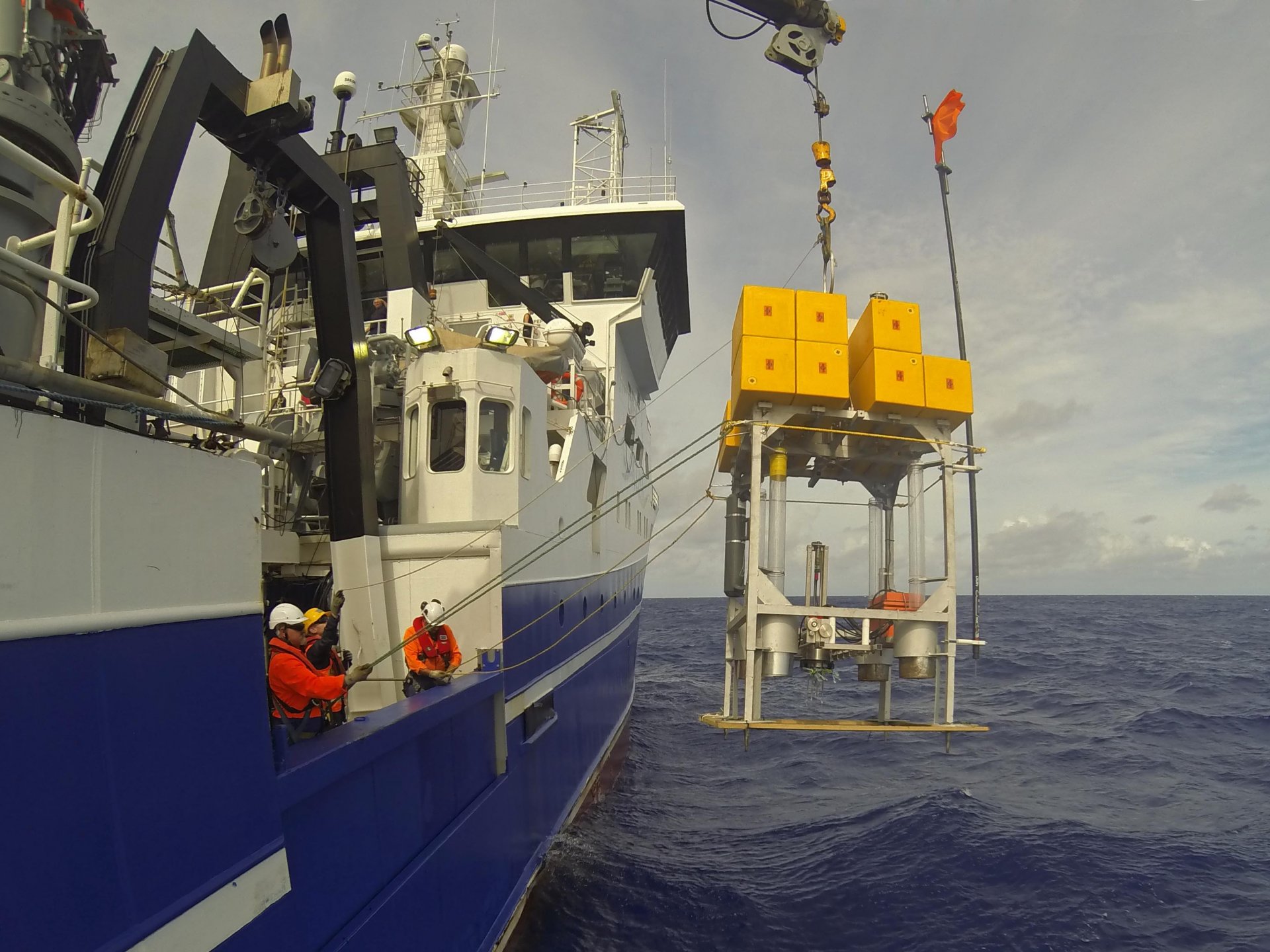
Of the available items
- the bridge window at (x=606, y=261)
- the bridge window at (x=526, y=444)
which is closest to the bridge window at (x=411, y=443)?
the bridge window at (x=526, y=444)

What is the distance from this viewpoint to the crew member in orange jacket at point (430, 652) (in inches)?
214

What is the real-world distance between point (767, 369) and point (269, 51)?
4.71 meters

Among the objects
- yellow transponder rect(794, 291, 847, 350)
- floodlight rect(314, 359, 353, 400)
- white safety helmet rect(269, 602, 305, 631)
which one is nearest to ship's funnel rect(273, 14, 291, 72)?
floodlight rect(314, 359, 353, 400)

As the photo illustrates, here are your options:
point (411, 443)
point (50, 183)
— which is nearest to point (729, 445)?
point (411, 443)

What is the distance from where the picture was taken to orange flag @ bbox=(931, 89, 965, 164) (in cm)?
814

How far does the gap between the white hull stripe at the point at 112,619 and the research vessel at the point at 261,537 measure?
0.03 ft

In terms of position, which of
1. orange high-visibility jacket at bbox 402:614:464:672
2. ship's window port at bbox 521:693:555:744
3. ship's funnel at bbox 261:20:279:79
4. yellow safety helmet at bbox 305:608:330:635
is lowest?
ship's window port at bbox 521:693:555:744

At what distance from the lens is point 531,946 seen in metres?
6.73

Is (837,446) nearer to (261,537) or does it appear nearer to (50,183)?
(261,537)

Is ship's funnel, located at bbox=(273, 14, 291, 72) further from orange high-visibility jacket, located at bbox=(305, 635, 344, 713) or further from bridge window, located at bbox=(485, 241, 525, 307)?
bridge window, located at bbox=(485, 241, 525, 307)

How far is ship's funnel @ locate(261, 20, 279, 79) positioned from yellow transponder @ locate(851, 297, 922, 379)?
5462 mm

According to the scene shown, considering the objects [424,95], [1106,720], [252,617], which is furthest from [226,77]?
[1106,720]

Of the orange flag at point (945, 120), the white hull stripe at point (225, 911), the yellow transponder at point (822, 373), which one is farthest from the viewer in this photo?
the orange flag at point (945, 120)

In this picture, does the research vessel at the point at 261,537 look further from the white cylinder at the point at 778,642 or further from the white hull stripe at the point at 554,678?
the white cylinder at the point at 778,642
